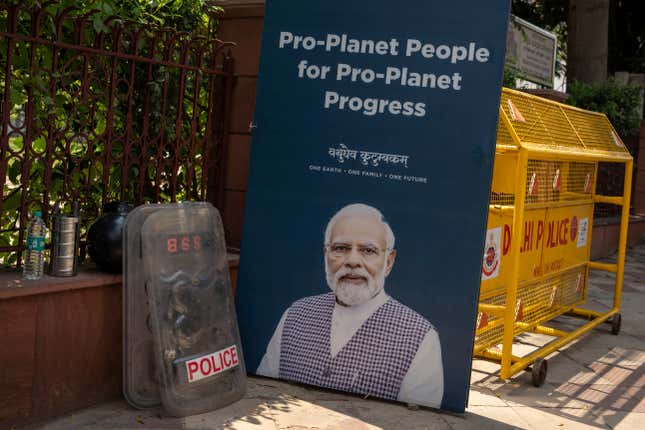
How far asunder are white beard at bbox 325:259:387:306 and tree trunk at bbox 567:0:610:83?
1175 centimetres

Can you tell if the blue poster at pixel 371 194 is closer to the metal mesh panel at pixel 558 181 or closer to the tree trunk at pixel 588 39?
the metal mesh panel at pixel 558 181

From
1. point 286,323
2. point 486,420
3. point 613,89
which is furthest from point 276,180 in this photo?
point 613,89

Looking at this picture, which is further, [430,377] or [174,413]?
[430,377]

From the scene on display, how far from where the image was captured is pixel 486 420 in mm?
4410

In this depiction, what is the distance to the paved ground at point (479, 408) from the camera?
409 centimetres

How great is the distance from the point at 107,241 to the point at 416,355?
182cm

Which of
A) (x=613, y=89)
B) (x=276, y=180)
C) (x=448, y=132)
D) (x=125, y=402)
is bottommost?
(x=125, y=402)

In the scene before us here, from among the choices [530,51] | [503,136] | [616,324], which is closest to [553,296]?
[616,324]

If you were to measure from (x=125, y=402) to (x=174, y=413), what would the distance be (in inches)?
15.0

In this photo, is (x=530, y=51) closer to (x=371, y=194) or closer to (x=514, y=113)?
(x=514, y=113)

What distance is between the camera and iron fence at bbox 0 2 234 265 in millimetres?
4051

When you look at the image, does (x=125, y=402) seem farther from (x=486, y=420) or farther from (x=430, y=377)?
(x=486, y=420)

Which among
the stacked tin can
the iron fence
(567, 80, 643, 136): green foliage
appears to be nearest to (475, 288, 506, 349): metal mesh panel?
the iron fence

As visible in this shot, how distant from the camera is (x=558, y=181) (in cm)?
609
